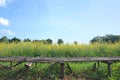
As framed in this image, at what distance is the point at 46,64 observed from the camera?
1395 cm

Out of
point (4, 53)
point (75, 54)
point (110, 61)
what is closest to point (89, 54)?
point (75, 54)

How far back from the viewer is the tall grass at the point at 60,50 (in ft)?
51.9

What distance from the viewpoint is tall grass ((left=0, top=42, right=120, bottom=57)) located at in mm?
15805

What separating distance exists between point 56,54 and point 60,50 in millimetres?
335

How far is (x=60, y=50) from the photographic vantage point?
625 inches

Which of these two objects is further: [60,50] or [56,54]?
[60,50]

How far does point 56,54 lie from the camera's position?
15727 mm

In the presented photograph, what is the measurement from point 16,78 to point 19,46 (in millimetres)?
4602

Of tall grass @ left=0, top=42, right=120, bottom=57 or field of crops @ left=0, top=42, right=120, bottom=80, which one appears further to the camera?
tall grass @ left=0, top=42, right=120, bottom=57

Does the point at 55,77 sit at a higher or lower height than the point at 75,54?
lower

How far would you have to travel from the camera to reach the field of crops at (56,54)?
41.0 ft

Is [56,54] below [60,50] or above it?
below

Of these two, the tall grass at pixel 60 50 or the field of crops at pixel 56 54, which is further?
the tall grass at pixel 60 50

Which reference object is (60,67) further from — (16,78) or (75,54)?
(75,54)
